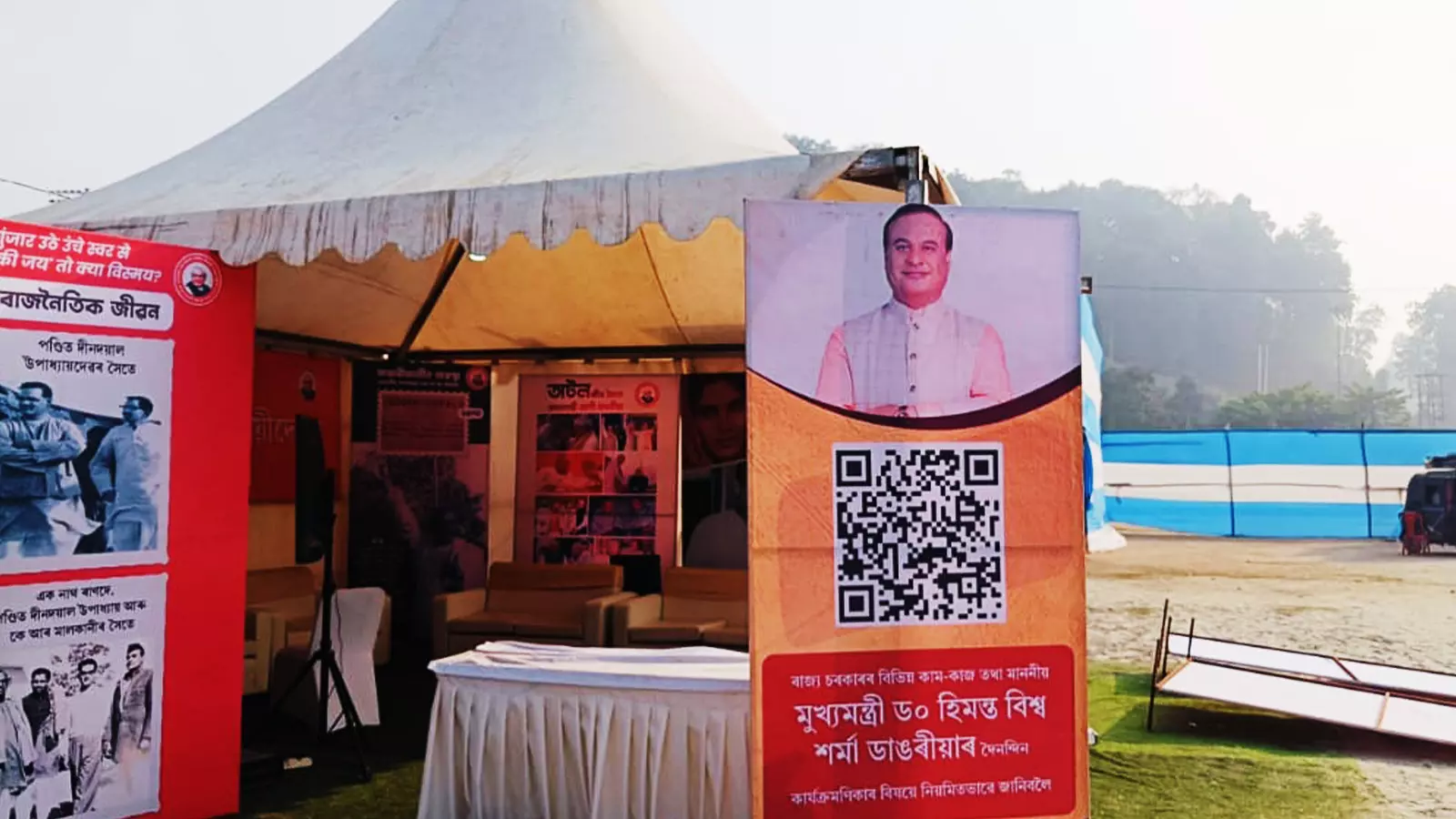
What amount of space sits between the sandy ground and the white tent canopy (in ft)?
12.3

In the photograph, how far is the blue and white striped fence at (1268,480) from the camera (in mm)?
19984

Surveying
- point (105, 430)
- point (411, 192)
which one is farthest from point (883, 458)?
point (105, 430)

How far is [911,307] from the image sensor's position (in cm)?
341

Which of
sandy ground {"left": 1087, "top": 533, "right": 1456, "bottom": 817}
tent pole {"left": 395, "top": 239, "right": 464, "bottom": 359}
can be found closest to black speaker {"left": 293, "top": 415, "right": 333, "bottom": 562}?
tent pole {"left": 395, "top": 239, "right": 464, "bottom": 359}

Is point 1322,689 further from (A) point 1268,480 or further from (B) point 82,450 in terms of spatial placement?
(A) point 1268,480

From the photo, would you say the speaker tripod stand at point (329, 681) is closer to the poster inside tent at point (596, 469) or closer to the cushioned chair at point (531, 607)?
the cushioned chair at point (531, 607)

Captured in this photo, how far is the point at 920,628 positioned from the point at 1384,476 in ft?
65.7

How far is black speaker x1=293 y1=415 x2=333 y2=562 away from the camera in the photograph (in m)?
7.30

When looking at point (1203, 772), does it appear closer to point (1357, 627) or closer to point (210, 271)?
point (210, 271)

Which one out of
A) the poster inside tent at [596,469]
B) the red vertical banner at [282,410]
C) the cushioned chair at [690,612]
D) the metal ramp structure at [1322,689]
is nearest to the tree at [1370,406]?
the metal ramp structure at [1322,689]

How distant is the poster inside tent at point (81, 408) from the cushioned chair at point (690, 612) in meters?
3.66

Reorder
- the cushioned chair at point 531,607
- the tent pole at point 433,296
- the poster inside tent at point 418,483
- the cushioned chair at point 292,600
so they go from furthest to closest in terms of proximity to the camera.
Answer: the poster inside tent at point 418,483
the tent pole at point 433,296
the cushioned chair at point 531,607
the cushioned chair at point 292,600

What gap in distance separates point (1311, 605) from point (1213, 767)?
767cm

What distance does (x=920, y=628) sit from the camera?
3.38 m
